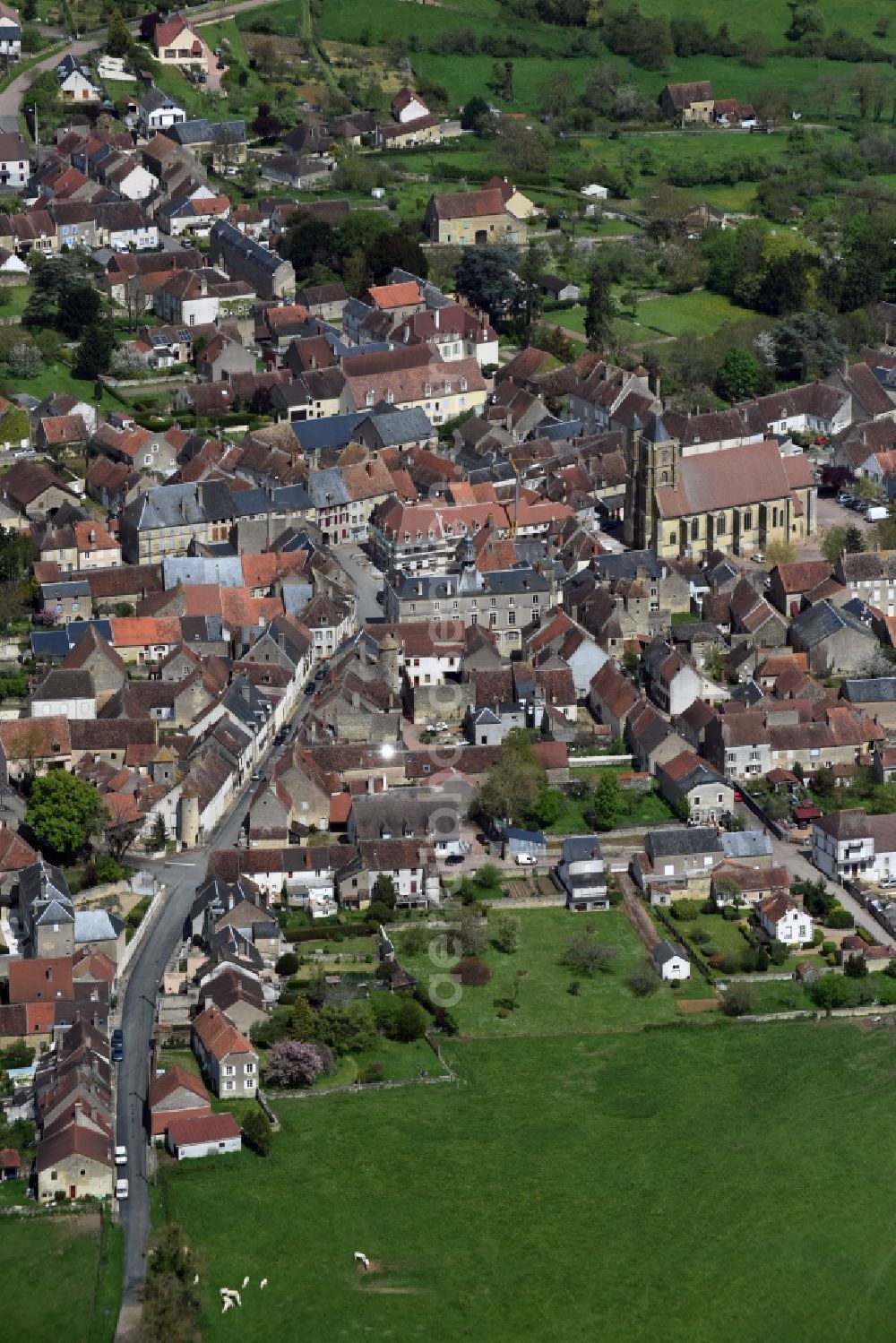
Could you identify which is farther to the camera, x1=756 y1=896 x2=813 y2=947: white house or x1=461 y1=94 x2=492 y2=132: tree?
x1=461 y1=94 x2=492 y2=132: tree

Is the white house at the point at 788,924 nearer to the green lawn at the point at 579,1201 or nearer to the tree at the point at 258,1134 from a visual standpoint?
the green lawn at the point at 579,1201

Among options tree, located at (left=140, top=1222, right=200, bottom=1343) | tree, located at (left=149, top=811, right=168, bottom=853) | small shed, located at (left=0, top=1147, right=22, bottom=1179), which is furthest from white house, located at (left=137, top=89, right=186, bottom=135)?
tree, located at (left=140, top=1222, right=200, bottom=1343)

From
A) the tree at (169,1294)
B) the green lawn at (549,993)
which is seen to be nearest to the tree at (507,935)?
the green lawn at (549,993)

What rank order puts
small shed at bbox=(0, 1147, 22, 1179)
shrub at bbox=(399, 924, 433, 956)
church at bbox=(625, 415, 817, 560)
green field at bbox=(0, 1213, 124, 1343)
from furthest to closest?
church at bbox=(625, 415, 817, 560), shrub at bbox=(399, 924, 433, 956), small shed at bbox=(0, 1147, 22, 1179), green field at bbox=(0, 1213, 124, 1343)

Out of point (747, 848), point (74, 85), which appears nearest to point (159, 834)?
point (747, 848)

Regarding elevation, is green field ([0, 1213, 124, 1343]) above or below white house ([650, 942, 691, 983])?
above

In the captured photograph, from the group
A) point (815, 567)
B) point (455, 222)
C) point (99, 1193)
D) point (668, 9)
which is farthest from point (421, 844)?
point (668, 9)

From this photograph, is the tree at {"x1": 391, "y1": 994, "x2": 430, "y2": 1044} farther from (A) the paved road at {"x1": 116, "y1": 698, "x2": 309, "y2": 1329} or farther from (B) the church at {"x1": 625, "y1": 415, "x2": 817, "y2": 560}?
(B) the church at {"x1": 625, "y1": 415, "x2": 817, "y2": 560}

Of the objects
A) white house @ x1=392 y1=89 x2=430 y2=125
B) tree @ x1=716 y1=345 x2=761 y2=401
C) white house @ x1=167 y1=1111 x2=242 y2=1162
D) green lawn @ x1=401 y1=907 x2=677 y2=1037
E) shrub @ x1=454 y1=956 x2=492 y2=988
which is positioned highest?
white house @ x1=167 y1=1111 x2=242 y2=1162
